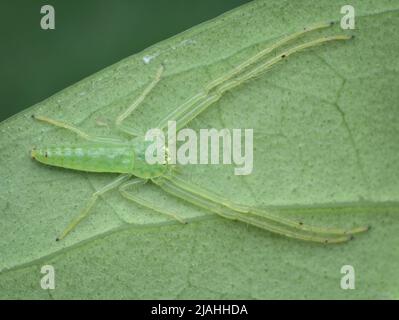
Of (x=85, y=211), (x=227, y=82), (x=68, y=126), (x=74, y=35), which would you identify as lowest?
(x=85, y=211)

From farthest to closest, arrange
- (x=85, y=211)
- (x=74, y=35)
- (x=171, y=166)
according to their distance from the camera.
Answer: (x=74, y=35) → (x=171, y=166) → (x=85, y=211)

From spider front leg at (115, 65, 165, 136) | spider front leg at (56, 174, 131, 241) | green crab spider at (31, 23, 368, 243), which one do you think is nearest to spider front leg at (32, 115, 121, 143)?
green crab spider at (31, 23, 368, 243)

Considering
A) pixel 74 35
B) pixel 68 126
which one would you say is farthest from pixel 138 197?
pixel 74 35

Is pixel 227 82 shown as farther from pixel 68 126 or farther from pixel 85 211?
pixel 85 211

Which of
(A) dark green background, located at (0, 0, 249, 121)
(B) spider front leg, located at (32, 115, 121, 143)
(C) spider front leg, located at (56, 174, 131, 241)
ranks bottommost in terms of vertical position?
(C) spider front leg, located at (56, 174, 131, 241)

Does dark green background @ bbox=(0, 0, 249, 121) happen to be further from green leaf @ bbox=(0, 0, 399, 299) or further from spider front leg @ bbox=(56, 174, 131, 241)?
spider front leg @ bbox=(56, 174, 131, 241)

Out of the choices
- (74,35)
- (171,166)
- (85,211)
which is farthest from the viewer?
(74,35)
